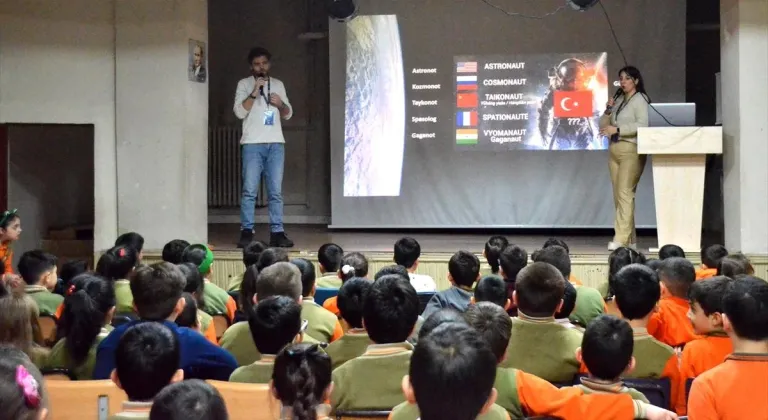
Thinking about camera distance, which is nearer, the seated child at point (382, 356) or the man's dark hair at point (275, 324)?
the seated child at point (382, 356)

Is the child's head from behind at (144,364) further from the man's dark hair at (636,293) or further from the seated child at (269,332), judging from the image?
the man's dark hair at (636,293)

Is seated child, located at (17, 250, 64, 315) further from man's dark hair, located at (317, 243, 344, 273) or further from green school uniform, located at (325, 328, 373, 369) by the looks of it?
green school uniform, located at (325, 328, 373, 369)

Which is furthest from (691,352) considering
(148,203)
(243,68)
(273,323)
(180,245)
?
(243,68)

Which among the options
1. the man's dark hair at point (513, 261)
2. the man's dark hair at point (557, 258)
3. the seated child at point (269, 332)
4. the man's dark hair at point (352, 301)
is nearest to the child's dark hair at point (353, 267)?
the man's dark hair at point (513, 261)

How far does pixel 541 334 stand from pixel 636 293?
376 millimetres

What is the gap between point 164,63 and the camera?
6.61 m

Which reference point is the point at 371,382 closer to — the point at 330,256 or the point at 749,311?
the point at 749,311

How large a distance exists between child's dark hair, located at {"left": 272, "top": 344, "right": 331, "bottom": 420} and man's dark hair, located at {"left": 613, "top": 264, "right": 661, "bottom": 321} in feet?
4.37

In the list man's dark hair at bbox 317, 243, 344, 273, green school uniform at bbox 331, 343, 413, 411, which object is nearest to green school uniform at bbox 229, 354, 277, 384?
green school uniform at bbox 331, 343, 413, 411

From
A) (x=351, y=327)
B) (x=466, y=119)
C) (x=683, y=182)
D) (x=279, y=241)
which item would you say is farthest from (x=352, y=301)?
(x=466, y=119)

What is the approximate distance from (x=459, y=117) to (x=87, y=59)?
3.36 metres

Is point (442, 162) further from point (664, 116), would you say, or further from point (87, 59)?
point (87, 59)

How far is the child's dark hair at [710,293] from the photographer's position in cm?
259

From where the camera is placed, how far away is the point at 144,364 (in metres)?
1.84
